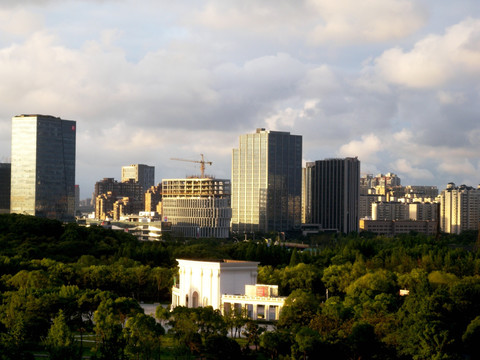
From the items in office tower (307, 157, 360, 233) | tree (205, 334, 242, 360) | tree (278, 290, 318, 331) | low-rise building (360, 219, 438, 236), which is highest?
office tower (307, 157, 360, 233)

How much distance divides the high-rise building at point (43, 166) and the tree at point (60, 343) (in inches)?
4816

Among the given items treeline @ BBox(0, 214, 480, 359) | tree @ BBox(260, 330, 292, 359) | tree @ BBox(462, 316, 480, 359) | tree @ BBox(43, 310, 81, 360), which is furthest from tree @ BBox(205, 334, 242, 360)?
tree @ BBox(462, 316, 480, 359)

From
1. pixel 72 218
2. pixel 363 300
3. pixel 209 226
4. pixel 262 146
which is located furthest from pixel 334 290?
pixel 262 146

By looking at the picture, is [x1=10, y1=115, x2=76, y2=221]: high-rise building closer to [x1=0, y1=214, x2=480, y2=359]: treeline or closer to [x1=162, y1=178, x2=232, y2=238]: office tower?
[x1=162, y1=178, x2=232, y2=238]: office tower

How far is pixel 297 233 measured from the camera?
188125 mm

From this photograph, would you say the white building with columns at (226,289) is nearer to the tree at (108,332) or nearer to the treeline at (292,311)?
the treeline at (292,311)

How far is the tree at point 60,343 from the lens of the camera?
40.5 m

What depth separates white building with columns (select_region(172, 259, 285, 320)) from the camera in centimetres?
5966

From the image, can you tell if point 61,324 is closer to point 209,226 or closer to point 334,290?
point 334,290

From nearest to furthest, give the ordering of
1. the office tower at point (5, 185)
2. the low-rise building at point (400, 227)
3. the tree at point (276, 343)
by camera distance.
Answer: the tree at point (276, 343) → the office tower at point (5, 185) → the low-rise building at point (400, 227)

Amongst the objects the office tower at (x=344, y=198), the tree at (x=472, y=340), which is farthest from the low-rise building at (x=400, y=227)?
the tree at (x=472, y=340)

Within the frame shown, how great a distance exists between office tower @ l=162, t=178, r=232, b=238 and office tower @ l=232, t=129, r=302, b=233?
23937 millimetres

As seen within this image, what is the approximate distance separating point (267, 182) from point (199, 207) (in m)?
30.6

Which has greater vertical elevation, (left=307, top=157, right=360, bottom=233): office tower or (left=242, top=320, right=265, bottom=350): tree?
(left=307, top=157, right=360, bottom=233): office tower
